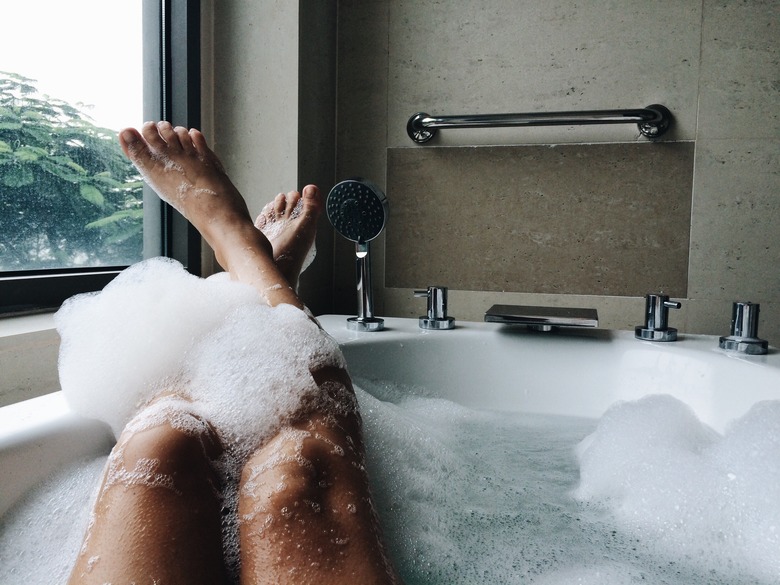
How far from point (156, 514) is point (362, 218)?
82cm

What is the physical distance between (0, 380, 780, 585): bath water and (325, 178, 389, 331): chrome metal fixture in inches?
12.8

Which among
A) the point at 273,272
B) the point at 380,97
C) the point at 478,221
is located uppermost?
the point at 380,97

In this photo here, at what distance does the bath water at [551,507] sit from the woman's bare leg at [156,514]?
0.14 m

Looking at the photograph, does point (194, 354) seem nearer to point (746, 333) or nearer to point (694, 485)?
point (694, 485)

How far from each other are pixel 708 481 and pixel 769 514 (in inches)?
3.2

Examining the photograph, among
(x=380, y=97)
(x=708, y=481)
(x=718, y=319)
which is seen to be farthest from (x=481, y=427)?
(x=380, y=97)

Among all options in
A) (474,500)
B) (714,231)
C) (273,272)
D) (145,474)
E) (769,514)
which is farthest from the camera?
(714,231)

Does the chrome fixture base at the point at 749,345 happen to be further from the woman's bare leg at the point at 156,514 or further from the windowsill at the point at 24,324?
the windowsill at the point at 24,324

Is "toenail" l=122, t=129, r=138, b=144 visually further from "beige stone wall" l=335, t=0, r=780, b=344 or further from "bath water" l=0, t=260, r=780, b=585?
"beige stone wall" l=335, t=0, r=780, b=344

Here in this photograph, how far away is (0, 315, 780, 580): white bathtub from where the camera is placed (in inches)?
39.4

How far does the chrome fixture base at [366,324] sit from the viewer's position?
1.23 m

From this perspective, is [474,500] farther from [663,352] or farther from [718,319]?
[718,319]

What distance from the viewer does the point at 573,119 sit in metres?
1.25

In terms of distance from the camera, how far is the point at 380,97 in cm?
148
